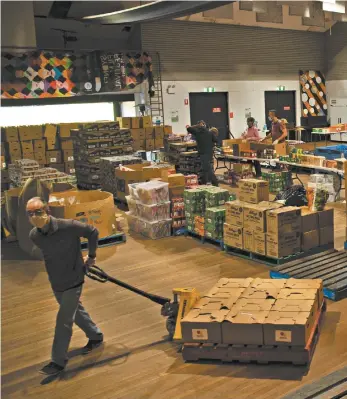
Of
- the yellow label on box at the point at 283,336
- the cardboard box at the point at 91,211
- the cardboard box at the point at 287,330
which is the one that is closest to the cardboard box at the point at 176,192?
the cardboard box at the point at 91,211

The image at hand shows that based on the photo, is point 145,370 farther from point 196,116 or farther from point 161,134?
point 196,116

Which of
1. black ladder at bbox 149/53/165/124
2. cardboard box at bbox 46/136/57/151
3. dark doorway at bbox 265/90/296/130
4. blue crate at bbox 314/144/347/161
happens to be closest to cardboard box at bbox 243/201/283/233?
blue crate at bbox 314/144/347/161

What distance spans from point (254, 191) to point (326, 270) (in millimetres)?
1617

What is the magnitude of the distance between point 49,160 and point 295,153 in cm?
737

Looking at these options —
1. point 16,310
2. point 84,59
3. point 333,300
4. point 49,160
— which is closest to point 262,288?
point 333,300

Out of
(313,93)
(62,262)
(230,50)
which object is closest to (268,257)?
(62,262)

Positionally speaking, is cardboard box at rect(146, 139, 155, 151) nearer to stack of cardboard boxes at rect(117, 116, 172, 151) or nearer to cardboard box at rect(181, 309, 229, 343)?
stack of cardboard boxes at rect(117, 116, 172, 151)

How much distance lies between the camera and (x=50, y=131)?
14.8 meters

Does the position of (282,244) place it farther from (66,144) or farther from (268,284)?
(66,144)

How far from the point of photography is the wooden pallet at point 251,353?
4.35 m

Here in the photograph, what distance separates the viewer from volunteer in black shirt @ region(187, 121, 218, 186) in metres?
11.9

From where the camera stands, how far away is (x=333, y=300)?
5.71m

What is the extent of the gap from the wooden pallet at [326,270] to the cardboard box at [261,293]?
3.07 feet

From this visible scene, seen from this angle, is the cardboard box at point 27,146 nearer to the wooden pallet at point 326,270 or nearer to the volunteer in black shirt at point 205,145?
→ the volunteer in black shirt at point 205,145
